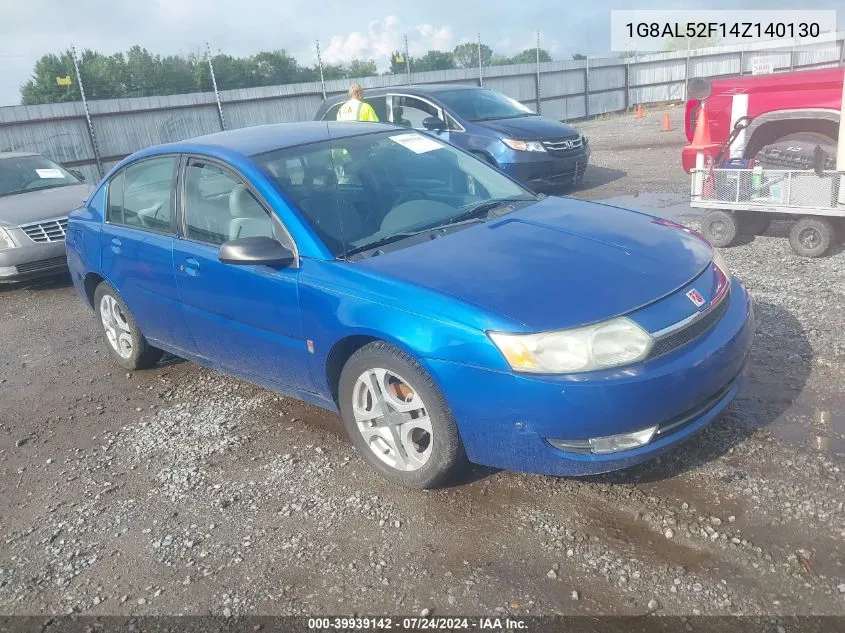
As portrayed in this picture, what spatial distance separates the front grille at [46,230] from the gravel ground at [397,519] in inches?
145

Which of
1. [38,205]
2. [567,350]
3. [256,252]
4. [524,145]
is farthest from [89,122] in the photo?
[567,350]

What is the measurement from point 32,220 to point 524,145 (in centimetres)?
627

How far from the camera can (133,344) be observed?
16.2ft

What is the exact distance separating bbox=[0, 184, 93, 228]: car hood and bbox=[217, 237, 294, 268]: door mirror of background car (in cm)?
550

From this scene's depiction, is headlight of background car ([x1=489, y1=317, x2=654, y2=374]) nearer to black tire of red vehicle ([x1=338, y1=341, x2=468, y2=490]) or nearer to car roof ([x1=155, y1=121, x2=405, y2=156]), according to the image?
black tire of red vehicle ([x1=338, y1=341, x2=468, y2=490])

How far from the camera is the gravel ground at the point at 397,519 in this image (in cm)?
259

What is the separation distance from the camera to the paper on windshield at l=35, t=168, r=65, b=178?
8984 millimetres

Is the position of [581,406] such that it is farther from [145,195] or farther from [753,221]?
[753,221]

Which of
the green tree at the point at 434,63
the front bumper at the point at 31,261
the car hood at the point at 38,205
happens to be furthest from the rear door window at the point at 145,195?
the green tree at the point at 434,63

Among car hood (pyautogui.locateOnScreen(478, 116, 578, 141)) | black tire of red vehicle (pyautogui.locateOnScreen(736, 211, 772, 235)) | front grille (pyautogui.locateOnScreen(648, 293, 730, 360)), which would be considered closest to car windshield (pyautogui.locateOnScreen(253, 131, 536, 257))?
front grille (pyautogui.locateOnScreen(648, 293, 730, 360))

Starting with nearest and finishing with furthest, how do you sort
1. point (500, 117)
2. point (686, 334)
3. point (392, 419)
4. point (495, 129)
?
1. point (686, 334)
2. point (392, 419)
3. point (495, 129)
4. point (500, 117)

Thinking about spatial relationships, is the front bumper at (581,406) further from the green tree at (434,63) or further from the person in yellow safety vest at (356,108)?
the green tree at (434,63)

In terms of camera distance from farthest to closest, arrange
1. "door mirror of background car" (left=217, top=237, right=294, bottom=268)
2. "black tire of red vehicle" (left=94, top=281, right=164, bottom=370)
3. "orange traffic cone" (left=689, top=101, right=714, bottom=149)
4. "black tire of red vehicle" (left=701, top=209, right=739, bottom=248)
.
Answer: "orange traffic cone" (left=689, top=101, right=714, bottom=149), "black tire of red vehicle" (left=701, top=209, right=739, bottom=248), "black tire of red vehicle" (left=94, top=281, right=164, bottom=370), "door mirror of background car" (left=217, top=237, right=294, bottom=268)

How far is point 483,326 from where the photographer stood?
277 cm
